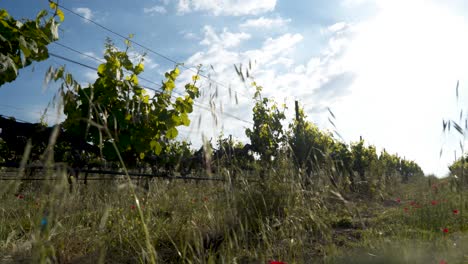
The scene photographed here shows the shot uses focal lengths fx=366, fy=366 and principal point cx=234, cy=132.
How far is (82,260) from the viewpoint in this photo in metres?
2.29

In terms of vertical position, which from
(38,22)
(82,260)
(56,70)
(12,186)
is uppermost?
(38,22)

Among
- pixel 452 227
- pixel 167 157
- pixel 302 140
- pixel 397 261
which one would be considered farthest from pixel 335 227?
pixel 302 140

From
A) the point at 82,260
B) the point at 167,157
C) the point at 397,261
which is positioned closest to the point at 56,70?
the point at 82,260

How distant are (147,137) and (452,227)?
11.4 feet

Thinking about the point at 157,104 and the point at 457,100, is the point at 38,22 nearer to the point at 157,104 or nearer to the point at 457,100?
the point at 157,104

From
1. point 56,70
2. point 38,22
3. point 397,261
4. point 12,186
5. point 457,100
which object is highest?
point 38,22

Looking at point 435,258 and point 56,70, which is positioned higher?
point 56,70

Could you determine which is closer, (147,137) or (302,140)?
(147,137)

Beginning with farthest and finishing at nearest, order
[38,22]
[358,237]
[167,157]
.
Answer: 1. [167,157]
2. [358,237]
3. [38,22]

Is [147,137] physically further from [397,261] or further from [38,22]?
[397,261]

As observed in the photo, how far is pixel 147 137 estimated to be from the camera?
173 inches

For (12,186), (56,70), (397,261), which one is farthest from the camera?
(397,261)

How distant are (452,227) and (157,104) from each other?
356 cm

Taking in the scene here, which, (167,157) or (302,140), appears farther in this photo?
(302,140)
